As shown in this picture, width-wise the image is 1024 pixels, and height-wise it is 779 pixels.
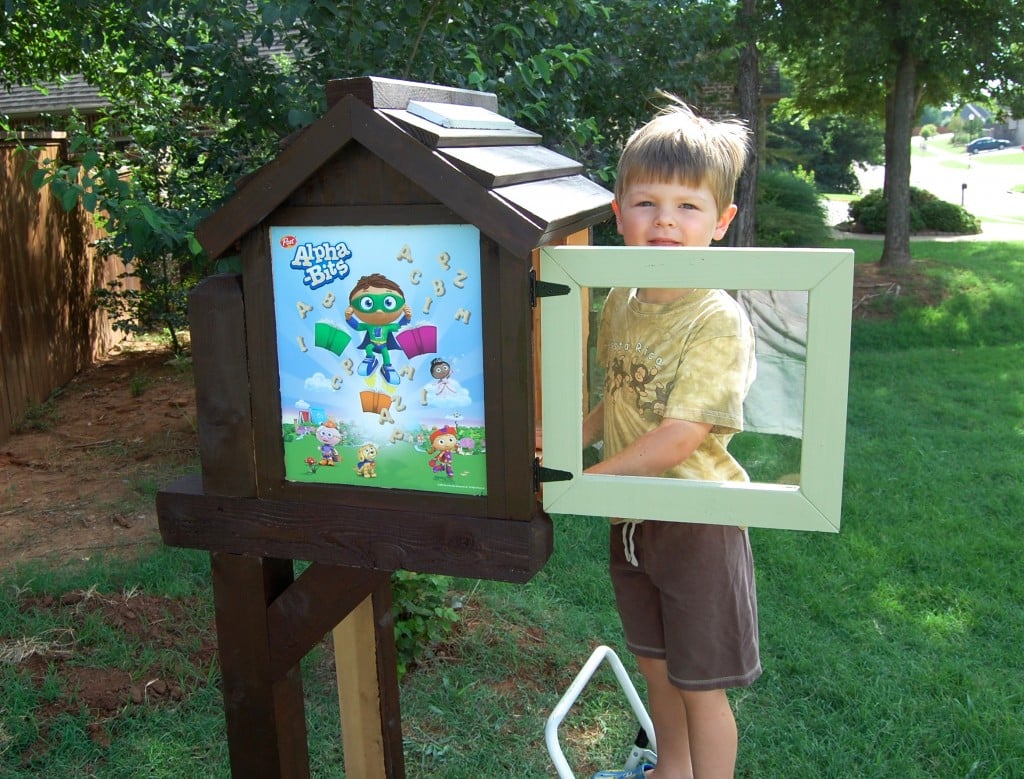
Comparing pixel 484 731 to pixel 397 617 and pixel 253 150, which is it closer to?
pixel 397 617

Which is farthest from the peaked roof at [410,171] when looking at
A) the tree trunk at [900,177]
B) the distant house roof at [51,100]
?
the distant house roof at [51,100]

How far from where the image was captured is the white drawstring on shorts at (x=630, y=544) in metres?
1.90

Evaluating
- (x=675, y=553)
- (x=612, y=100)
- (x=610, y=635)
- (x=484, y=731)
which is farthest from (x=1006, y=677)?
(x=612, y=100)

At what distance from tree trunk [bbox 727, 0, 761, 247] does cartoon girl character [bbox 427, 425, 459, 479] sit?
8509mm

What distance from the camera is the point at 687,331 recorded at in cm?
166

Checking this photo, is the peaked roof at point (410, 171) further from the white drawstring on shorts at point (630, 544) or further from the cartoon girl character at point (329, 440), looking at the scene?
the white drawstring on shorts at point (630, 544)

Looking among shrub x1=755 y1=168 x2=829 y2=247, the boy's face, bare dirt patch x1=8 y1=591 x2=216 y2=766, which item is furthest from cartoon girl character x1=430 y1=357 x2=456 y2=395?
shrub x1=755 y1=168 x2=829 y2=247

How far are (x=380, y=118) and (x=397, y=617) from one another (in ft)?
6.94

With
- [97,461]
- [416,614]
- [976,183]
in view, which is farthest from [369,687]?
[976,183]

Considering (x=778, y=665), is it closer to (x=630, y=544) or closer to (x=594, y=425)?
(x=630, y=544)

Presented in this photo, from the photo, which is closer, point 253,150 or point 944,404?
point 253,150

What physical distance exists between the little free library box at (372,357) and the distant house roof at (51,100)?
496 inches

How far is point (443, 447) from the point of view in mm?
1616

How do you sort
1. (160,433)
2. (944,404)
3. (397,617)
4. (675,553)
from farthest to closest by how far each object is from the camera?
(944,404) < (160,433) < (397,617) < (675,553)
